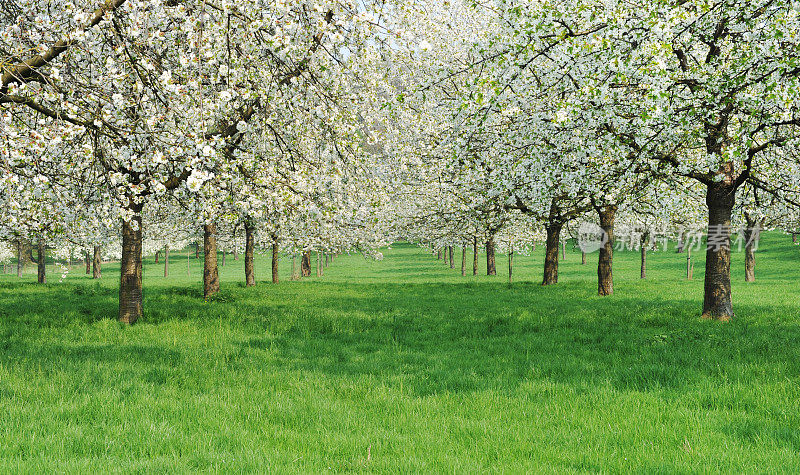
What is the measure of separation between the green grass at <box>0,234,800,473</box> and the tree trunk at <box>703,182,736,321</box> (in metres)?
0.52

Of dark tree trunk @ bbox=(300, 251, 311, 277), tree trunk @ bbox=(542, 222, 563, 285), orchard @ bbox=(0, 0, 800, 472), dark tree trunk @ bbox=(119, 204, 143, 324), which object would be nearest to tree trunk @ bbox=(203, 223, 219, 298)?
orchard @ bbox=(0, 0, 800, 472)

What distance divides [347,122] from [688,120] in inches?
269

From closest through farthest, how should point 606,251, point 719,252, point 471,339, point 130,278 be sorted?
point 471,339 < point 719,252 < point 130,278 < point 606,251

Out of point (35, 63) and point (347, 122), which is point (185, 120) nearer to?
point (35, 63)

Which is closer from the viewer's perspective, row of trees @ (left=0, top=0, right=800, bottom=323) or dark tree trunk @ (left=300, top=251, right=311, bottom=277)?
row of trees @ (left=0, top=0, right=800, bottom=323)

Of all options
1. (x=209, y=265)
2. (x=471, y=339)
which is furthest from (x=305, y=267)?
(x=471, y=339)

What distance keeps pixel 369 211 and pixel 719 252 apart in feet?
30.9

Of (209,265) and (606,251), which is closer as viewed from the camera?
(209,265)

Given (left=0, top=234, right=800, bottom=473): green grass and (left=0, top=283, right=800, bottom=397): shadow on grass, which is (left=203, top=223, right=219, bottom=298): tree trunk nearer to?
(left=0, top=283, right=800, bottom=397): shadow on grass

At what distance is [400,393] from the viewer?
6961 millimetres

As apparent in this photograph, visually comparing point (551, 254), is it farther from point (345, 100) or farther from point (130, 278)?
point (130, 278)

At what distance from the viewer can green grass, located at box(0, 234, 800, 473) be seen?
4.95 meters

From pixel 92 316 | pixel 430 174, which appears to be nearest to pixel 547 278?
pixel 430 174

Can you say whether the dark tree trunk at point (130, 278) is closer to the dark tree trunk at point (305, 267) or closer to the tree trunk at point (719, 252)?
the tree trunk at point (719, 252)
